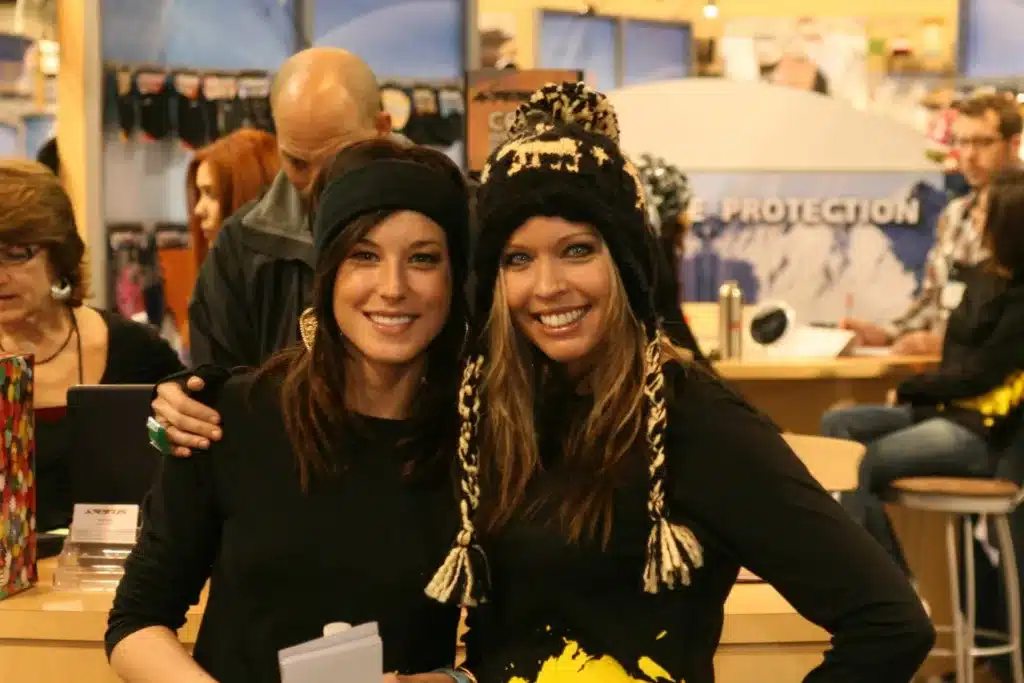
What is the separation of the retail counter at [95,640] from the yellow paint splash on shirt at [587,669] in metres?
0.76

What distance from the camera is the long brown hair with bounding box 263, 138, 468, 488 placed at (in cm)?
167

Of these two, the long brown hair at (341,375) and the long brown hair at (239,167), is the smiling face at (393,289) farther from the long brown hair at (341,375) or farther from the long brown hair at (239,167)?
the long brown hair at (239,167)

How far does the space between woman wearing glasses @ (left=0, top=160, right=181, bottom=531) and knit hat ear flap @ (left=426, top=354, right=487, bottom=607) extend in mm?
1078

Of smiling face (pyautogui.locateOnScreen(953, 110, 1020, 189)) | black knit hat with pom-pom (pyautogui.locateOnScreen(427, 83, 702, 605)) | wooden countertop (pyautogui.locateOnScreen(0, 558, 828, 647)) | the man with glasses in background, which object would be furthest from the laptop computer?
smiling face (pyautogui.locateOnScreen(953, 110, 1020, 189))

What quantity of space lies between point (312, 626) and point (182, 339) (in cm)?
340

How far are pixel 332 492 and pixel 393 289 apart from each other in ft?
0.88

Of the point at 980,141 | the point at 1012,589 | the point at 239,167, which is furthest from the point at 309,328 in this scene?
the point at 980,141

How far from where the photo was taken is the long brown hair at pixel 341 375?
5.47ft

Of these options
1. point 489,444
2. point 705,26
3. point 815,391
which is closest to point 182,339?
point 815,391

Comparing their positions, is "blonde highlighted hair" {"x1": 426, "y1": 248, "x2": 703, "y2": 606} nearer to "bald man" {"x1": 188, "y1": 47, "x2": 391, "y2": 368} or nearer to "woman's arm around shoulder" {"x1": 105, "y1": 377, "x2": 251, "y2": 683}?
"woman's arm around shoulder" {"x1": 105, "y1": 377, "x2": 251, "y2": 683}

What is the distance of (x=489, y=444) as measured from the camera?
164 cm

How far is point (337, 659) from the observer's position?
1271mm

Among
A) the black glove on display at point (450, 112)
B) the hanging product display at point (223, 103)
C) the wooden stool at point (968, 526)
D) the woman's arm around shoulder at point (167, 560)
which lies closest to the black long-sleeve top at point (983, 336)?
the wooden stool at point (968, 526)

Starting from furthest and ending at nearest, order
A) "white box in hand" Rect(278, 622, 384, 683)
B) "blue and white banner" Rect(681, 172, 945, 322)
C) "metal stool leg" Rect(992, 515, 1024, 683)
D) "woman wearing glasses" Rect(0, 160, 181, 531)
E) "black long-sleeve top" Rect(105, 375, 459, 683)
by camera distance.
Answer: "blue and white banner" Rect(681, 172, 945, 322) → "metal stool leg" Rect(992, 515, 1024, 683) → "woman wearing glasses" Rect(0, 160, 181, 531) → "black long-sleeve top" Rect(105, 375, 459, 683) → "white box in hand" Rect(278, 622, 384, 683)
